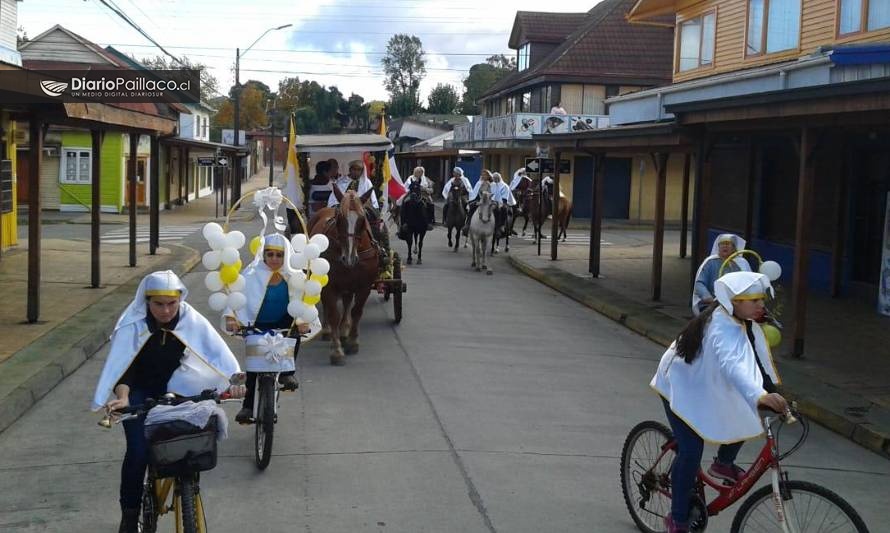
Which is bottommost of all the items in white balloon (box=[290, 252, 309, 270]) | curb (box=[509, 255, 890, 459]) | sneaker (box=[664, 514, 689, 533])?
curb (box=[509, 255, 890, 459])

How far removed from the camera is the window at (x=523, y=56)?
2031 inches

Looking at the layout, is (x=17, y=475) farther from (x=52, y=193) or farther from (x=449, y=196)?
(x=52, y=193)

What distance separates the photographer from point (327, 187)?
15.9 m

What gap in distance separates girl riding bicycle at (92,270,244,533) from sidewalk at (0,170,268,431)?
12.4 ft

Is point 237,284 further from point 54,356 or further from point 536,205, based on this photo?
point 536,205

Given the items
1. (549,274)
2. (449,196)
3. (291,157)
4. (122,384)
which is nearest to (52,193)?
(449,196)

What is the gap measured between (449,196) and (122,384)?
69.5ft

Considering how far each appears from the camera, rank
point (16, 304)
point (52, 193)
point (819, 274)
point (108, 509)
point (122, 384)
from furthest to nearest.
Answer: point (52, 193)
point (819, 274)
point (16, 304)
point (108, 509)
point (122, 384)

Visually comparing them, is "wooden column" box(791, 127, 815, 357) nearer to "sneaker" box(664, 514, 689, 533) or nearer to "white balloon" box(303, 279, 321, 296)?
"white balloon" box(303, 279, 321, 296)

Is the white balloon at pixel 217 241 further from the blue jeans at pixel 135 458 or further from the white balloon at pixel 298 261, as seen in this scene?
the blue jeans at pixel 135 458

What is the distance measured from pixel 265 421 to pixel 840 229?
1380cm

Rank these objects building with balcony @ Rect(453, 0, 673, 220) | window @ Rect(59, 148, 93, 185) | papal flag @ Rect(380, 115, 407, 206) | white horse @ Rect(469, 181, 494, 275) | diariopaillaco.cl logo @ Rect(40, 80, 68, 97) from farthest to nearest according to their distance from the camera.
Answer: building with balcony @ Rect(453, 0, 673, 220) < window @ Rect(59, 148, 93, 185) < white horse @ Rect(469, 181, 494, 275) < papal flag @ Rect(380, 115, 407, 206) < diariopaillaco.cl logo @ Rect(40, 80, 68, 97)

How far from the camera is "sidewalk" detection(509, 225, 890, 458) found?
1012 cm

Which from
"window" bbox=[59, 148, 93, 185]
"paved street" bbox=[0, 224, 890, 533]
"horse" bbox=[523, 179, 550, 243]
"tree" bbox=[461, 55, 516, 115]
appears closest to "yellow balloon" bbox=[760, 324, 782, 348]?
"paved street" bbox=[0, 224, 890, 533]
